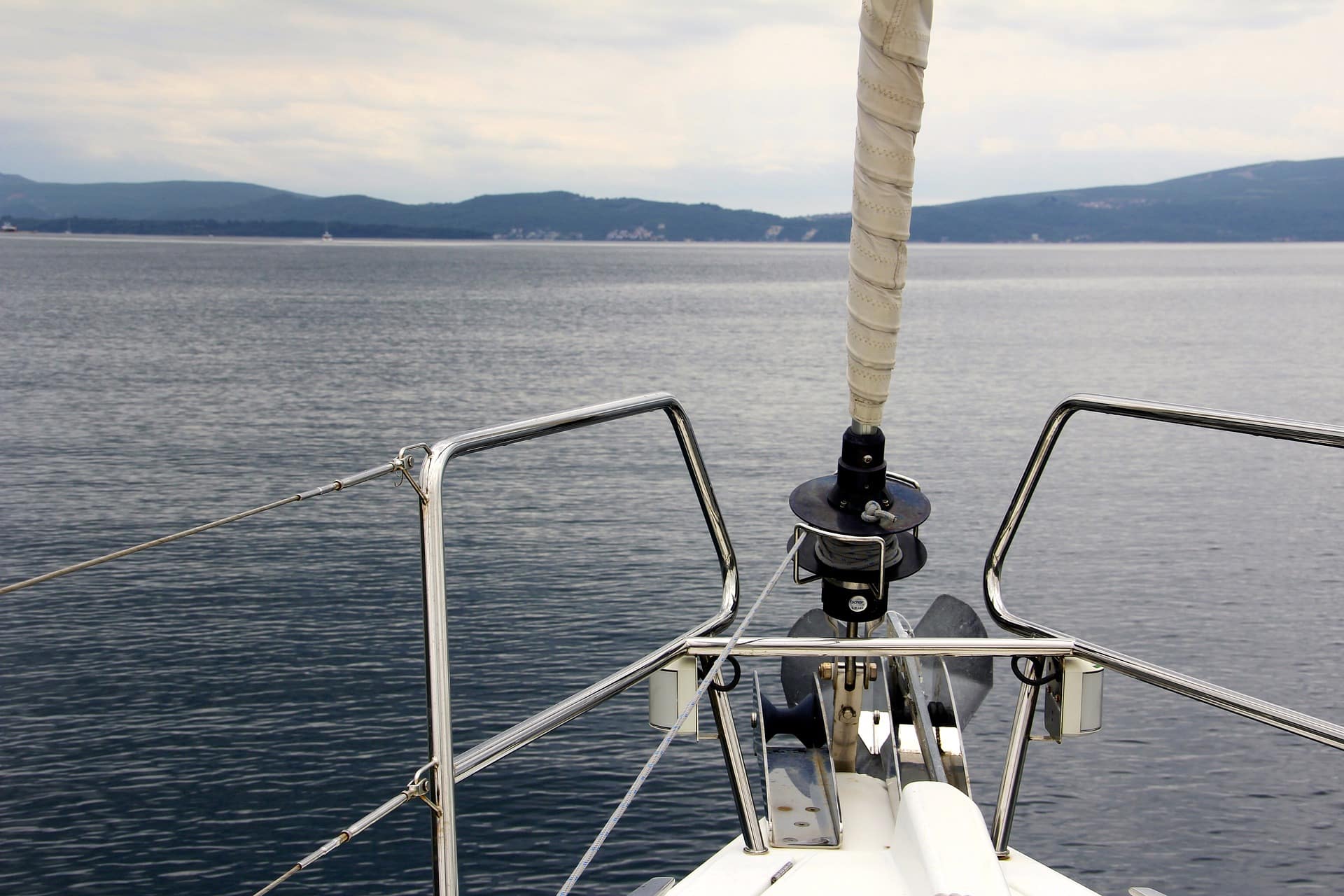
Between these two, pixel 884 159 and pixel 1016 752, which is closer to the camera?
pixel 884 159

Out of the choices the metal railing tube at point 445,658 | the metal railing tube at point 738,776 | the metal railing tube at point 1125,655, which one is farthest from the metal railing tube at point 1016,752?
the metal railing tube at point 445,658

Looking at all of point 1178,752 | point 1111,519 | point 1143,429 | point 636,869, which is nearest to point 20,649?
point 636,869

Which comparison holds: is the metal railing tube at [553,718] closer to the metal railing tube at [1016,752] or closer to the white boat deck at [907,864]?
the white boat deck at [907,864]

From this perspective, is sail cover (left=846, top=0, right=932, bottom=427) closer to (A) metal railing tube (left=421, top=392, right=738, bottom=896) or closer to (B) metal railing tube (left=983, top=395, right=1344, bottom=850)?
(B) metal railing tube (left=983, top=395, right=1344, bottom=850)

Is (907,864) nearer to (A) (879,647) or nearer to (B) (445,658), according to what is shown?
(A) (879,647)

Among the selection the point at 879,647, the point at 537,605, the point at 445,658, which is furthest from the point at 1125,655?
the point at 537,605

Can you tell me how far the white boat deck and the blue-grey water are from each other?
6458 mm

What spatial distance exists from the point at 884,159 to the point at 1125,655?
4.65 ft

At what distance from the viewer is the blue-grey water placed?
9758 mm

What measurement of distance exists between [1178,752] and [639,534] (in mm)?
8544

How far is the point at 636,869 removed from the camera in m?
9.07

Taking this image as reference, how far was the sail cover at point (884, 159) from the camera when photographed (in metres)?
2.88

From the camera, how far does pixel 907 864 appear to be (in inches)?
102

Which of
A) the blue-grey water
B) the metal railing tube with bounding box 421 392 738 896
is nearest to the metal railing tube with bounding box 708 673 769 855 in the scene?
the metal railing tube with bounding box 421 392 738 896
